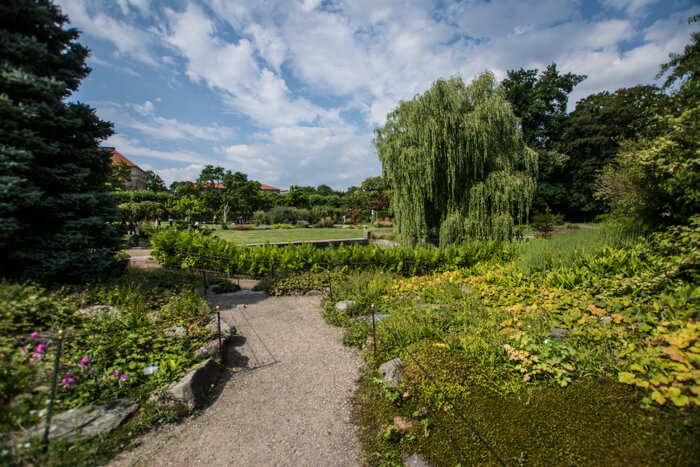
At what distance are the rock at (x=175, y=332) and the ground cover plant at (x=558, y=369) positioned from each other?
98.2 inches

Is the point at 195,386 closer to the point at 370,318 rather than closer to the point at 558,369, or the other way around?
the point at 370,318

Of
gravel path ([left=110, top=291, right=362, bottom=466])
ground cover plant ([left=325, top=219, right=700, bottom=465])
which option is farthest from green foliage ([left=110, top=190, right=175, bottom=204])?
ground cover plant ([left=325, top=219, right=700, bottom=465])

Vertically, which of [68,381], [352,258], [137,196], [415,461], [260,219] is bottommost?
[415,461]

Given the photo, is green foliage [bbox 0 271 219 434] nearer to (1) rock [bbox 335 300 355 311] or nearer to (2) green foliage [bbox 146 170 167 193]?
(1) rock [bbox 335 300 355 311]

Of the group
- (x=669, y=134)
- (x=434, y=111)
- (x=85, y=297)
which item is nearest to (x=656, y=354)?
(x=669, y=134)

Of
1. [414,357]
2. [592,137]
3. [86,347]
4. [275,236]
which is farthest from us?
[592,137]

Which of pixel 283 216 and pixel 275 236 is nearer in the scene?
pixel 275 236

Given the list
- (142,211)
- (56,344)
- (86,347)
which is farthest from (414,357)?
(142,211)

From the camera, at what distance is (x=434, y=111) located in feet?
32.6

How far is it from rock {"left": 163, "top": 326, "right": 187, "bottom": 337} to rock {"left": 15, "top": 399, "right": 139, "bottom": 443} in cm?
105

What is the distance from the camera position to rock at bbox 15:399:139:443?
2.36 m

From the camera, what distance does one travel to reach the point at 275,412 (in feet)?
10.5

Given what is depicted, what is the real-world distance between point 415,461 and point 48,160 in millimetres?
6910

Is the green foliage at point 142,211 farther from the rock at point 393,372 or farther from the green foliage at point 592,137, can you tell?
the green foliage at point 592,137
